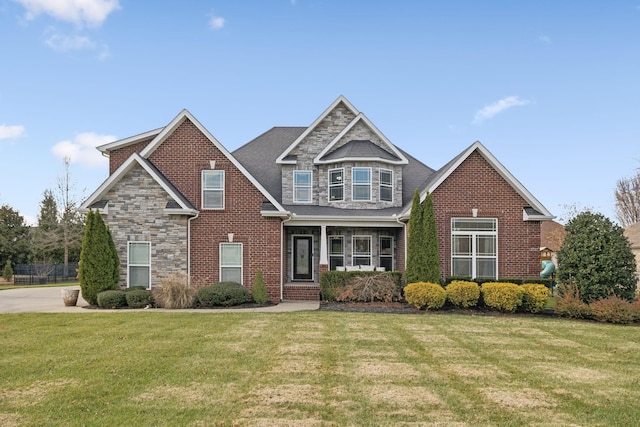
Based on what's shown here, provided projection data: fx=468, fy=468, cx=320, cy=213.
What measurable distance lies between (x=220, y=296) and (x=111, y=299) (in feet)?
11.6

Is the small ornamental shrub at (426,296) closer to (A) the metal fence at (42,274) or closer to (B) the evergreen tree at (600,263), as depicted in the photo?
(B) the evergreen tree at (600,263)

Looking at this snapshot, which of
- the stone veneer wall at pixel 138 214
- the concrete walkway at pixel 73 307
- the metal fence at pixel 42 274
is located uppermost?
the stone veneer wall at pixel 138 214

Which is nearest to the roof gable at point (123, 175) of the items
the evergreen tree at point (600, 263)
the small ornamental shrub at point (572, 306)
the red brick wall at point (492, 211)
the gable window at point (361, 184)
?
the gable window at point (361, 184)

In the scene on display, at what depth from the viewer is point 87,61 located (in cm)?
1762

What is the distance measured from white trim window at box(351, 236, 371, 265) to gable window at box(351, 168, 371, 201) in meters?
1.85

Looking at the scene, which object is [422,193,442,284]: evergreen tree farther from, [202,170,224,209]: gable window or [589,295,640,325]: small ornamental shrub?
[202,170,224,209]: gable window

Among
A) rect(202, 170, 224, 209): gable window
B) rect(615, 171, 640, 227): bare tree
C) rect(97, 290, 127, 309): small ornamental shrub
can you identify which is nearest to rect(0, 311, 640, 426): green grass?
rect(97, 290, 127, 309): small ornamental shrub

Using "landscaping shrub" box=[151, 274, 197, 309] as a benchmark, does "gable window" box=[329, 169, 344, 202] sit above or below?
above

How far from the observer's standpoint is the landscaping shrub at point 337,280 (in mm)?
16859

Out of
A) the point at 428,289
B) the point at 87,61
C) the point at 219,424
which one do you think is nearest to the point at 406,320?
the point at 428,289

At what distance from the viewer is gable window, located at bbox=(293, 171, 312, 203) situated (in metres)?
20.6

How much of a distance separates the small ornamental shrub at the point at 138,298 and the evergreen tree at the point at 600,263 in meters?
13.7

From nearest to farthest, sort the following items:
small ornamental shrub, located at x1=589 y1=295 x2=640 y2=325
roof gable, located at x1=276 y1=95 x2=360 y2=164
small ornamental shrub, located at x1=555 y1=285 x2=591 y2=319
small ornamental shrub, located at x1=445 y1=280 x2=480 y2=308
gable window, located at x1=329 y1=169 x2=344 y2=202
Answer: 1. small ornamental shrub, located at x1=589 y1=295 x2=640 y2=325
2. small ornamental shrub, located at x1=555 y1=285 x2=591 y2=319
3. small ornamental shrub, located at x1=445 y1=280 x2=480 y2=308
4. gable window, located at x1=329 y1=169 x2=344 y2=202
5. roof gable, located at x1=276 y1=95 x2=360 y2=164

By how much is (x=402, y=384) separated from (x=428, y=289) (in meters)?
8.43
